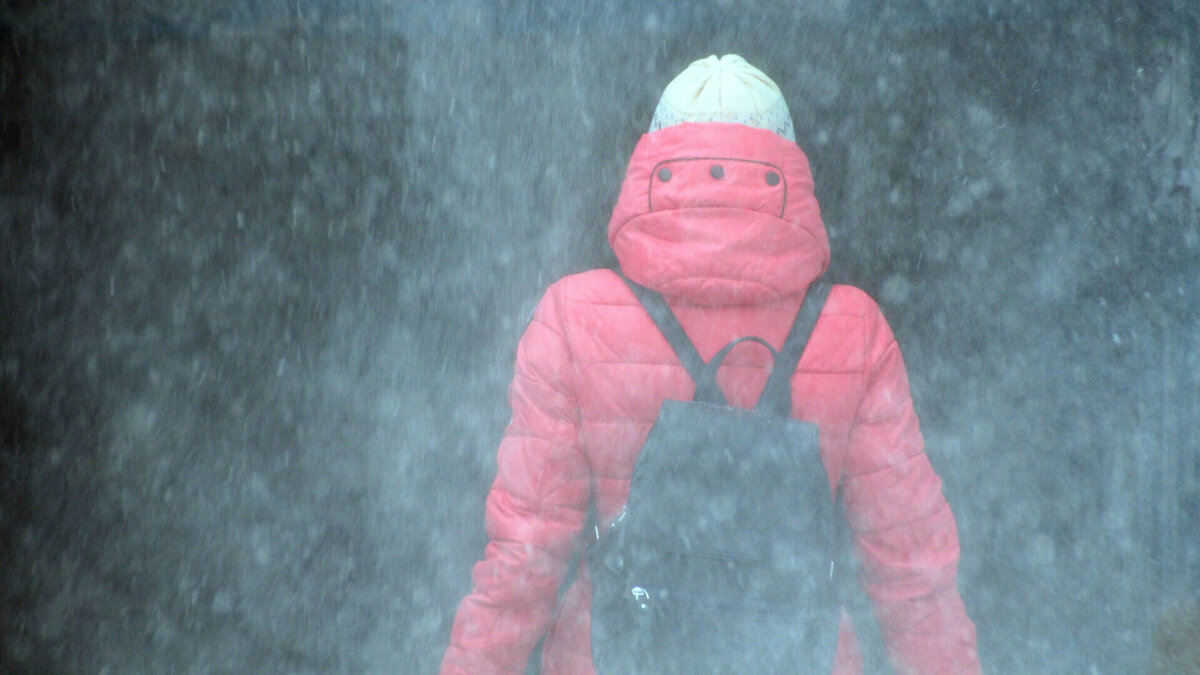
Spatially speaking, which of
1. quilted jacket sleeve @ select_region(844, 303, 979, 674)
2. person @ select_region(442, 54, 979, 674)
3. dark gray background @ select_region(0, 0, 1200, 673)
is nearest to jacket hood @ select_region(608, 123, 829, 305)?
person @ select_region(442, 54, 979, 674)

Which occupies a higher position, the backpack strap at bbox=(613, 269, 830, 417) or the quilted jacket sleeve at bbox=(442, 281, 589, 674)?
the backpack strap at bbox=(613, 269, 830, 417)

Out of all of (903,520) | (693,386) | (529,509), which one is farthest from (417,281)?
(903,520)

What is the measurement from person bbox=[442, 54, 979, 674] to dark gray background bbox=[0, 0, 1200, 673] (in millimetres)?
1113

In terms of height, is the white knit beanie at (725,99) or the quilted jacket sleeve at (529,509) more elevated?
the white knit beanie at (725,99)

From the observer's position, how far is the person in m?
1.28

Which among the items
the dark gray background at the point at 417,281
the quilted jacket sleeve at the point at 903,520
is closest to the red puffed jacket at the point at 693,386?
the quilted jacket sleeve at the point at 903,520

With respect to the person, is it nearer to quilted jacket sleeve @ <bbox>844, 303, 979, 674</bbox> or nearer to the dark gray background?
quilted jacket sleeve @ <bbox>844, 303, 979, 674</bbox>

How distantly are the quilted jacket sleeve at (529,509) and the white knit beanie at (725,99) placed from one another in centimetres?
40

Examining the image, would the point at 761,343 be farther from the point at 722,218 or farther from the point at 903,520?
the point at 903,520

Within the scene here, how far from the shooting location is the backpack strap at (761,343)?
4.25 ft

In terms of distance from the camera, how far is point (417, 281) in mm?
2613

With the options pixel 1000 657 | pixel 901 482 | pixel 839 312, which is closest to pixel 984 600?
pixel 1000 657

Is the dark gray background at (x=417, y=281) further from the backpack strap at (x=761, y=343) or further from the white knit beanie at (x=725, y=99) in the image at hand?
the backpack strap at (x=761, y=343)

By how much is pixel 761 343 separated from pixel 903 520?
392 mm
